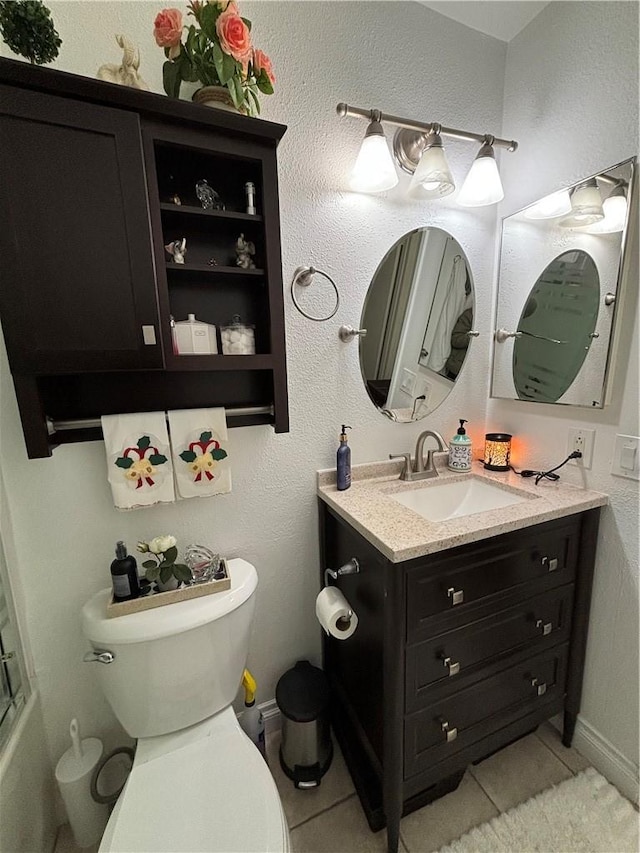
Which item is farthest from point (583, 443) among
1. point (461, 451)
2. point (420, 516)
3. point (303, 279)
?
point (303, 279)

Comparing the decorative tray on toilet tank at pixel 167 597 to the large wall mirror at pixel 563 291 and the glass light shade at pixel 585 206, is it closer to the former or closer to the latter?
the large wall mirror at pixel 563 291

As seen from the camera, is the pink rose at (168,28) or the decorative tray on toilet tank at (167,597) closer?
the pink rose at (168,28)

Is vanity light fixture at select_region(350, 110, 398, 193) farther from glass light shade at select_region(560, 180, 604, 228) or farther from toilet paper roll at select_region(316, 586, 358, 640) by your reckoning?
toilet paper roll at select_region(316, 586, 358, 640)

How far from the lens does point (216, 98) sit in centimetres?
91

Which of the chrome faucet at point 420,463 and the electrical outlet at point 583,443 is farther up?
the electrical outlet at point 583,443

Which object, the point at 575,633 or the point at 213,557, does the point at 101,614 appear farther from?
the point at 575,633

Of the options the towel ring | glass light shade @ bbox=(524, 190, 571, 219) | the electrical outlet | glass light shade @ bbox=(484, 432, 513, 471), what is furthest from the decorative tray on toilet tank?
glass light shade @ bbox=(524, 190, 571, 219)

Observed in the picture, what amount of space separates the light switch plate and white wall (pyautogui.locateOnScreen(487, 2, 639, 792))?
0.07 feet

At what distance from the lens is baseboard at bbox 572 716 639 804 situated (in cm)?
116

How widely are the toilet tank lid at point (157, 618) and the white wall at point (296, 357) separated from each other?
0.18 metres

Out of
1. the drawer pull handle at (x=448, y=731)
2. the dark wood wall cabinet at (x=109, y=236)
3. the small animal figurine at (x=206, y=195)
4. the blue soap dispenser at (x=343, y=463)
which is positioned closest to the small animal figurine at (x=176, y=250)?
the dark wood wall cabinet at (x=109, y=236)

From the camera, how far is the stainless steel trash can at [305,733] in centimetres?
120

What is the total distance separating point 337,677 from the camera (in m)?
1.37

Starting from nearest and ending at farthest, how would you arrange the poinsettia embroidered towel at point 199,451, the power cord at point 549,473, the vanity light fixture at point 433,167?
the poinsettia embroidered towel at point 199,451 → the vanity light fixture at point 433,167 → the power cord at point 549,473
